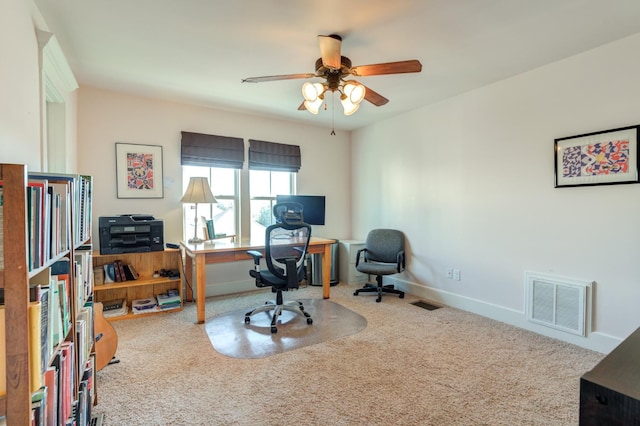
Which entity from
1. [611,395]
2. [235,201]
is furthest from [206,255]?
[611,395]

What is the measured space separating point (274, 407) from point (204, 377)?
0.60 meters

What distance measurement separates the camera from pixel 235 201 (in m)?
4.19

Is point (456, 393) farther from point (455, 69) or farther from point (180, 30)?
point (180, 30)

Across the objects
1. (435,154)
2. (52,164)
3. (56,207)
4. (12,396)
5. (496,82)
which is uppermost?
(496,82)

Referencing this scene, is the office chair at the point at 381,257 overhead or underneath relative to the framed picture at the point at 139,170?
underneath

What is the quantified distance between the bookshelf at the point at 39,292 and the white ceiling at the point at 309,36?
4.26 feet

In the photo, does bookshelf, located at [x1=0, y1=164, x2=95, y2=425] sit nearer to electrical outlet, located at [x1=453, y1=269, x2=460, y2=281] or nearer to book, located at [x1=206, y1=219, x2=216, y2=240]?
book, located at [x1=206, y1=219, x2=216, y2=240]

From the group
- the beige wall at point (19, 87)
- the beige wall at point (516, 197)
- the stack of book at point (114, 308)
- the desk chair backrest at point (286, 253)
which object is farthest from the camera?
the stack of book at point (114, 308)

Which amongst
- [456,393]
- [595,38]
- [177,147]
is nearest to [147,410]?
[456,393]

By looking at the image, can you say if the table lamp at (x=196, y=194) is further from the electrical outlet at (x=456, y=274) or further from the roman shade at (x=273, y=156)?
the electrical outlet at (x=456, y=274)

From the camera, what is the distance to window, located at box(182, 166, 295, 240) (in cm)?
389

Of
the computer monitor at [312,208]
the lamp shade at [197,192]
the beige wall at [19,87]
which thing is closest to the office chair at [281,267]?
the lamp shade at [197,192]

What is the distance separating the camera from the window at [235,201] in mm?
3895

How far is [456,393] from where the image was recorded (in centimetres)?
191
